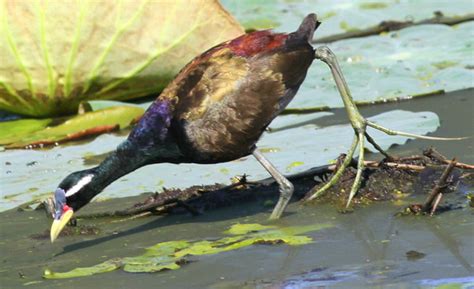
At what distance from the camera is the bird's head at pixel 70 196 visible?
5.93 meters

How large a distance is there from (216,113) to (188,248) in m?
0.91

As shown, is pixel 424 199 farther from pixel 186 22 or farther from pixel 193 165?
pixel 186 22

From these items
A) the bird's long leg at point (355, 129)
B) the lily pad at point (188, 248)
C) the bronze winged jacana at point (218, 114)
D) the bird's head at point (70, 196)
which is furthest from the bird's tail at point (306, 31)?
the bird's head at point (70, 196)

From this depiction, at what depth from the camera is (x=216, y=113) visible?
6117 millimetres

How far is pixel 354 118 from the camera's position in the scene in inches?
256

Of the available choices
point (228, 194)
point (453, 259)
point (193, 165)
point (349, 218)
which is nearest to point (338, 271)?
point (453, 259)

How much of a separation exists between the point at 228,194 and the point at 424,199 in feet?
3.66

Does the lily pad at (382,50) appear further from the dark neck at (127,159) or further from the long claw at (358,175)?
the dark neck at (127,159)

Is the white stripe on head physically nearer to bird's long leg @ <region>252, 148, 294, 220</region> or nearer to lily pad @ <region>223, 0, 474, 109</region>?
bird's long leg @ <region>252, 148, 294, 220</region>

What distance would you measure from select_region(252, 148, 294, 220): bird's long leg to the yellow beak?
1.07 meters

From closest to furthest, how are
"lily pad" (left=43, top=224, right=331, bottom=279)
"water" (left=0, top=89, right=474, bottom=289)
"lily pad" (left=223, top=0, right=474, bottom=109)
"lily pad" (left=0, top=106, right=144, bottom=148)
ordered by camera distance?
"water" (left=0, top=89, right=474, bottom=289)
"lily pad" (left=43, top=224, right=331, bottom=279)
"lily pad" (left=0, top=106, right=144, bottom=148)
"lily pad" (left=223, top=0, right=474, bottom=109)

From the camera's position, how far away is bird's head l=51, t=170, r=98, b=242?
5934mm

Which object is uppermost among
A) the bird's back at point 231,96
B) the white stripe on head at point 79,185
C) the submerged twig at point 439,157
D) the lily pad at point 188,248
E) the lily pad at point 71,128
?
the bird's back at point 231,96

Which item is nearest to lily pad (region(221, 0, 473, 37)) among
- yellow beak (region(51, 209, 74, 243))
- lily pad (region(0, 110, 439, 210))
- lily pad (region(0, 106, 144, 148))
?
lily pad (region(0, 106, 144, 148))
